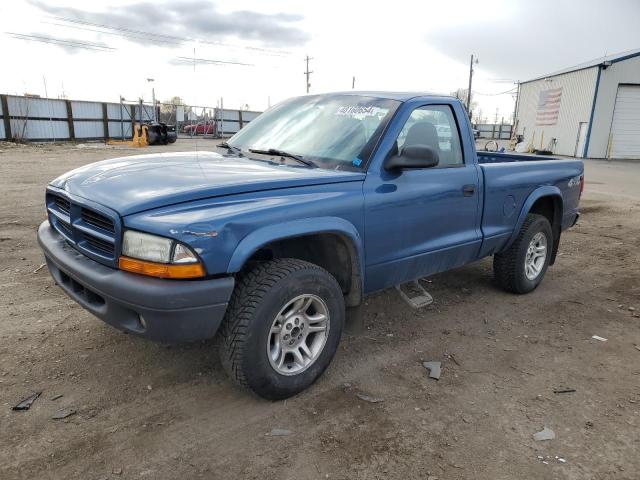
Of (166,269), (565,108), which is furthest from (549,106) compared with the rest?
(166,269)

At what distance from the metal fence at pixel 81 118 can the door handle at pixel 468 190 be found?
995 inches

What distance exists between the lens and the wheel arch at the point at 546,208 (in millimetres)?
4695

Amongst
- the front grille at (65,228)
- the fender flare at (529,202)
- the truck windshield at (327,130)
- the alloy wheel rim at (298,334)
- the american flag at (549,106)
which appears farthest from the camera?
the american flag at (549,106)

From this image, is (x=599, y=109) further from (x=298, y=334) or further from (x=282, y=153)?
(x=298, y=334)

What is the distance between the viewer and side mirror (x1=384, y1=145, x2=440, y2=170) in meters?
3.20

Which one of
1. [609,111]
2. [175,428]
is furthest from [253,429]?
[609,111]

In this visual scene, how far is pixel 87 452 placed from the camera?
8.16 ft

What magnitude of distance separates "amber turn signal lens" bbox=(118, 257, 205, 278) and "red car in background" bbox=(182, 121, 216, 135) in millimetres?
35840

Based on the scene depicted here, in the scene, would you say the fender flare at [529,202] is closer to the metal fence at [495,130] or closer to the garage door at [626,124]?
the garage door at [626,124]

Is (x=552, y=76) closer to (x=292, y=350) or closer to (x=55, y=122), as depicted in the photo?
(x=55, y=122)

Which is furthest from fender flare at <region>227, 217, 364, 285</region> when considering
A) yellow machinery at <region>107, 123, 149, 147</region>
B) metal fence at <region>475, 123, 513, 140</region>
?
metal fence at <region>475, 123, 513, 140</region>

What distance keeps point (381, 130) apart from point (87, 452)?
2.59 meters

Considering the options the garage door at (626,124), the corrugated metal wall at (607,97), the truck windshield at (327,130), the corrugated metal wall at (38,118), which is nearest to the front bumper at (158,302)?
the truck windshield at (327,130)

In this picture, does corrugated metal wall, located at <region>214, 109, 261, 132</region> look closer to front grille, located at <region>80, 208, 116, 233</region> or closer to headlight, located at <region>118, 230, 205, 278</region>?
front grille, located at <region>80, 208, 116, 233</region>
